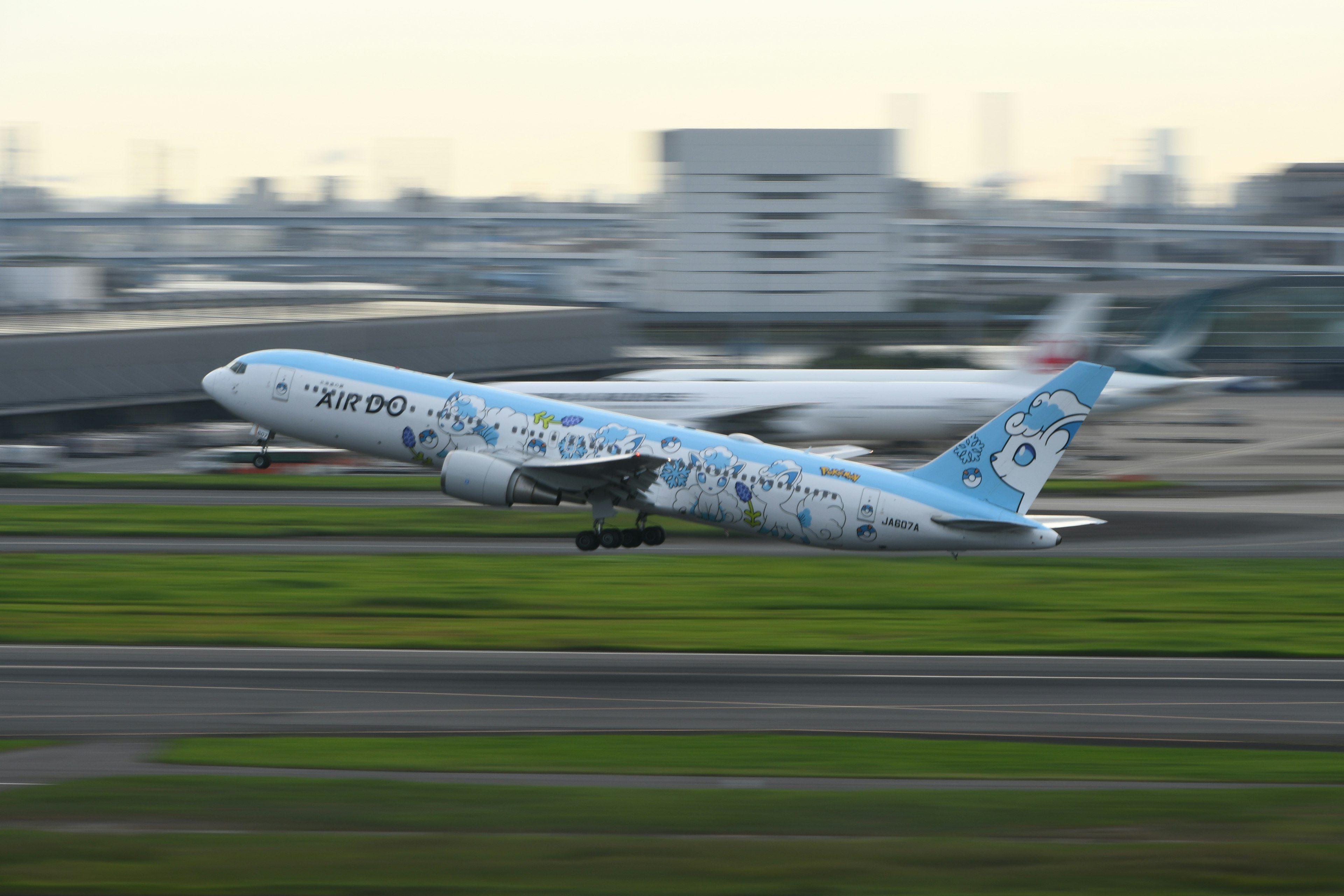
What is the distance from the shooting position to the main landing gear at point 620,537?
4422 cm

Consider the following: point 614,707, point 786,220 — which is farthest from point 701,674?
point 786,220

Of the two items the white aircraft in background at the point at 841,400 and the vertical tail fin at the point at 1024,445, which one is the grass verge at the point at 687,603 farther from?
the white aircraft in background at the point at 841,400

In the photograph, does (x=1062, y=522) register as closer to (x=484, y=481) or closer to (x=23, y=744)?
(x=484, y=481)

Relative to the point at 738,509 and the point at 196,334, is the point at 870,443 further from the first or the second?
the point at 196,334

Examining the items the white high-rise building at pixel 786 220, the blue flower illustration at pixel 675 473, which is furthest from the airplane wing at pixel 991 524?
the white high-rise building at pixel 786 220

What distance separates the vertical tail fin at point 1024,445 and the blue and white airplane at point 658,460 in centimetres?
4

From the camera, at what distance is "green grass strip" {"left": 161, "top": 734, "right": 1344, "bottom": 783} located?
21.4 meters

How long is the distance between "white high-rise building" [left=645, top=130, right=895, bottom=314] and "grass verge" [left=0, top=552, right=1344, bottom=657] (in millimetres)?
150768

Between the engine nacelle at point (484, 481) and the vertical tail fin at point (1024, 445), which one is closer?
the vertical tail fin at point (1024, 445)

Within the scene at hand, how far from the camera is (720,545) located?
46.6 meters

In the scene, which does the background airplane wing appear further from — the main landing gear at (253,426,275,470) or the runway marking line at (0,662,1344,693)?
the runway marking line at (0,662,1344,693)

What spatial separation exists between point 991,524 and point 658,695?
16189 millimetres

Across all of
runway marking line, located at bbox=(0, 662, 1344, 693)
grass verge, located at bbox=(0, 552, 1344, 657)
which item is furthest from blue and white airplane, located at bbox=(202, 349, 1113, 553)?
runway marking line, located at bbox=(0, 662, 1344, 693)

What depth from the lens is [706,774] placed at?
21.2m
